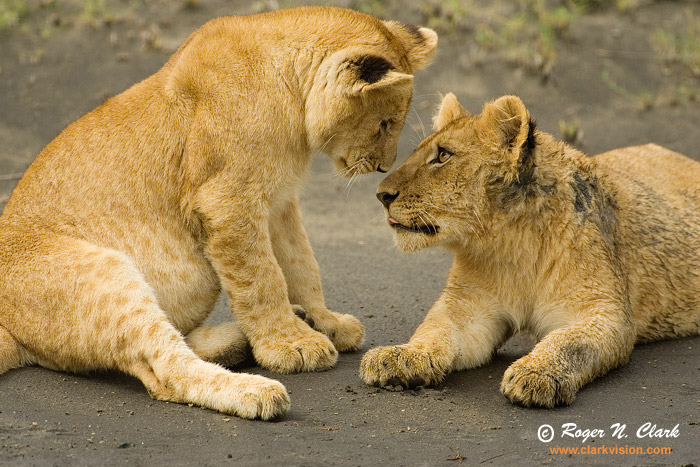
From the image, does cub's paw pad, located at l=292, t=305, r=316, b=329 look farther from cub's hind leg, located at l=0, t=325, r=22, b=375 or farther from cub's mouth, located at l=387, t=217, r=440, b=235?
cub's hind leg, located at l=0, t=325, r=22, b=375

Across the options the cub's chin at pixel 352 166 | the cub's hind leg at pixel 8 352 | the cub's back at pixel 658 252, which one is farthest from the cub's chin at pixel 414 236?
the cub's hind leg at pixel 8 352

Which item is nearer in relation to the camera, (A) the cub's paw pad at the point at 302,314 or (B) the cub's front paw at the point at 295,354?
(B) the cub's front paw at the point at 295,354

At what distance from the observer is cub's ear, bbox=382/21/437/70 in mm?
5969

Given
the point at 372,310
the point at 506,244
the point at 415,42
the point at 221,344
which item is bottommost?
the point at 372,310

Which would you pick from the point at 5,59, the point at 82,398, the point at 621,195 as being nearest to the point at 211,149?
the point at 82,398

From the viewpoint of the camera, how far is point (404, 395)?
16.5ft

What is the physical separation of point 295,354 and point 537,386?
4.49ft

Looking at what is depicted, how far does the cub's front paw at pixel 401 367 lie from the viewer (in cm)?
510

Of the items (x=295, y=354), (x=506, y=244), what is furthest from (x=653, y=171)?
(x=295, y=354)

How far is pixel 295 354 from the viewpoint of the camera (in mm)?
5379

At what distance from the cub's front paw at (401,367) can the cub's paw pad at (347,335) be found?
0.73 meters

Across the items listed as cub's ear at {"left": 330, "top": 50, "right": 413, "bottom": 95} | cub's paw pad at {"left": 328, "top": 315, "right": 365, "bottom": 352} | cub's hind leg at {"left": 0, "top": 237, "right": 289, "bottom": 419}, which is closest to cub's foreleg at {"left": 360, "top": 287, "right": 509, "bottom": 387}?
cub's paw pad at {"left": 328, "top": 315, "right": 365, "bottom": 352}

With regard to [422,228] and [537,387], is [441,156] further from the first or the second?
[537,387]

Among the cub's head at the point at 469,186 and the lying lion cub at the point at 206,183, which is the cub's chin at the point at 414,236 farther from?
the lying lion cub at the point at 206,183
